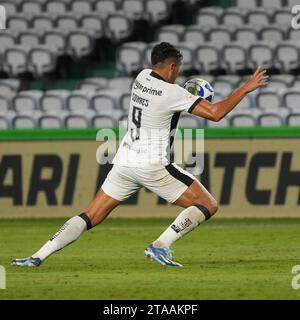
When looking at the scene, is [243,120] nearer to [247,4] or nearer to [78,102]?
[78,102]

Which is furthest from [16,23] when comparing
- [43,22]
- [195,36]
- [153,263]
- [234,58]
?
[153,263]

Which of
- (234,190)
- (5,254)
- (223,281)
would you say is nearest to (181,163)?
(234,190)

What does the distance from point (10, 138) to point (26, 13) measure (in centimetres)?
685

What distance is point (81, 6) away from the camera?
76.9ft

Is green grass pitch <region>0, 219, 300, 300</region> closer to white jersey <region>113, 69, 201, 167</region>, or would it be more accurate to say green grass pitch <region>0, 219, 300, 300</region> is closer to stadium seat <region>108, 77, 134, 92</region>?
white jersey <region>113, 69, 201, 167</region>

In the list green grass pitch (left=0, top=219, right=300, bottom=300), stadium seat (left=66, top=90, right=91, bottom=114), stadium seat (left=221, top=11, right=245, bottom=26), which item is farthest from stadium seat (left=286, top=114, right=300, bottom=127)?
stadium seat (left=221, top=11, right=245, bottom=26)

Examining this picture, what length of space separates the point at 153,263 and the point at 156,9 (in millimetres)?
11652

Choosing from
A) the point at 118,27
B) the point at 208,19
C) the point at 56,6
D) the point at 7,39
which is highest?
the point at 208,19

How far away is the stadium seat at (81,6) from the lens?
23391 mm

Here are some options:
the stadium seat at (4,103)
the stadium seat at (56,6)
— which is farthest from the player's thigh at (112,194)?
the stadium seat at (56,6)

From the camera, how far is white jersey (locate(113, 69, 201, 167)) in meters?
10.8

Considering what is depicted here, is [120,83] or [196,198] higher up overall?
[196,198]

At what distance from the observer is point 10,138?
55.8ft

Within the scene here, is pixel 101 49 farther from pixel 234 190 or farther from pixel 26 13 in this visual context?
pixel 234 190
